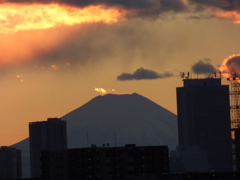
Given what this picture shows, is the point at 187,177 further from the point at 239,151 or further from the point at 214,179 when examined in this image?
the point at 239,151

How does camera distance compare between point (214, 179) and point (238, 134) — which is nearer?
point (214, 179)

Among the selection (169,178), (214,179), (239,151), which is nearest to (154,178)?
(169,178)

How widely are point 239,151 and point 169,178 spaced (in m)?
38.3

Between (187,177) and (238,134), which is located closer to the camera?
(187,177)

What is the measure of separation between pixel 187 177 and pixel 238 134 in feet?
149

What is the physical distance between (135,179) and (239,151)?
35.4 metres

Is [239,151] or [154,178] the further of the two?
[239,151]

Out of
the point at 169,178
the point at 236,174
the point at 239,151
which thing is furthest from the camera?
the point at 239,151

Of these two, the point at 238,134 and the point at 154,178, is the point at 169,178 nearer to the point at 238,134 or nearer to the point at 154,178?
the point at 154,178

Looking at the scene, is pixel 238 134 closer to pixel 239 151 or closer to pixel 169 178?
pixel 239 151

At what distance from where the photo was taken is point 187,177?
149625mm

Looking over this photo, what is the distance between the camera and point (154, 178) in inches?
6363

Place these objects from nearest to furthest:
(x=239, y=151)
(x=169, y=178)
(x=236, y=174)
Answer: (x=236, y=174) → (x=169, y=178) → (x=239, y=151)

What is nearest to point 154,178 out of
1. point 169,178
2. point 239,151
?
point 169,178
